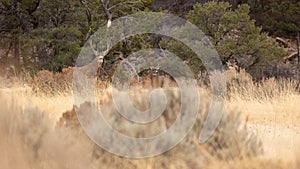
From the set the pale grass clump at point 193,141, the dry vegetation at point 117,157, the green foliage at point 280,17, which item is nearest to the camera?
the dry vegetation at point 117,157

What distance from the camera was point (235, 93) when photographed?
10.9 m

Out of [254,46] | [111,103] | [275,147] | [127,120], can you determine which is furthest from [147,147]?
[254,46]

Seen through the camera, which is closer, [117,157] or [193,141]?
[117,157]

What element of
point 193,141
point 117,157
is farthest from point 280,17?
point 117,157

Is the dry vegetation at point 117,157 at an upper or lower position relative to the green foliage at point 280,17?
lower

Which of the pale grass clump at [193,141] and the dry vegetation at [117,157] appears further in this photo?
the pale grass clump at [193,141]

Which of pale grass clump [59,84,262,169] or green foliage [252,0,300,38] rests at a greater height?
green foliage [252,0,300,38]

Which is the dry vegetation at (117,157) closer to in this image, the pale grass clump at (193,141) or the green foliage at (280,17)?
the pale grass clump at (193,141)

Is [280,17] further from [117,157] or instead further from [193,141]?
[117,157]

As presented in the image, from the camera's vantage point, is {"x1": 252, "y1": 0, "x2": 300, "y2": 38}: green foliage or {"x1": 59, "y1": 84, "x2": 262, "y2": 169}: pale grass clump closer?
{"x1": 59, "y1": 84, "x2": 262, "y2": 169}: pale grass clump

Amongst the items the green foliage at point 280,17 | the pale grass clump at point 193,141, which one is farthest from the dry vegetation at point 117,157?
the green foliage at point 280,17

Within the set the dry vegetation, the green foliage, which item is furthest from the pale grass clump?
the green foliage

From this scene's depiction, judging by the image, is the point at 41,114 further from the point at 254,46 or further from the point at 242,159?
the point at 254,46

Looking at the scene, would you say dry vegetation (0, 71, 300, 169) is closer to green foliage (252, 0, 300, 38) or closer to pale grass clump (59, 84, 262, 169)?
pale grass clump (59, 84, 262, 169)
